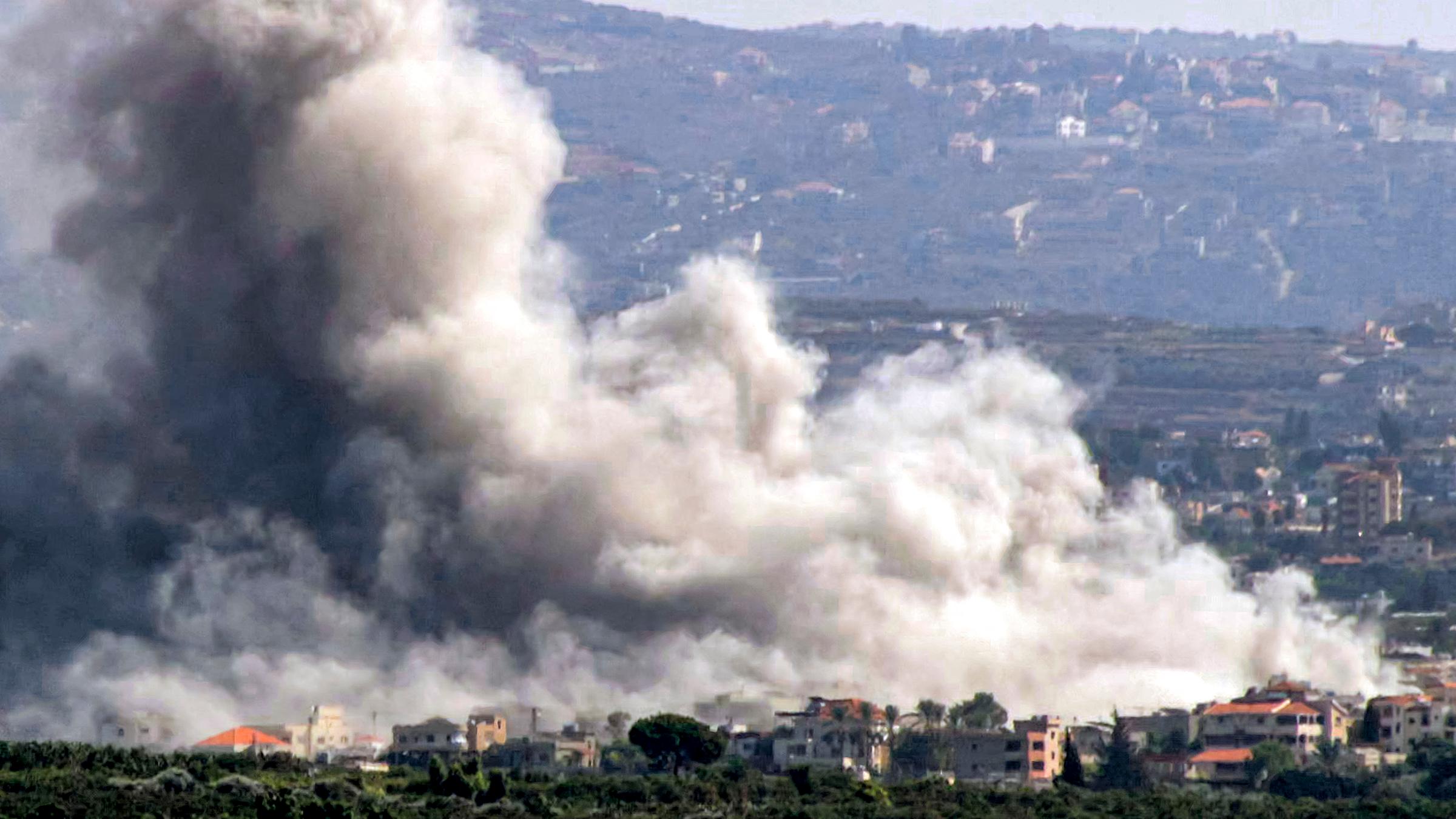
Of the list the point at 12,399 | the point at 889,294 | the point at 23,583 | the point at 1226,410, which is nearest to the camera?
the point at 23,583

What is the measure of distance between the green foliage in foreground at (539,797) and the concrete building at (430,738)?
15.8 ft

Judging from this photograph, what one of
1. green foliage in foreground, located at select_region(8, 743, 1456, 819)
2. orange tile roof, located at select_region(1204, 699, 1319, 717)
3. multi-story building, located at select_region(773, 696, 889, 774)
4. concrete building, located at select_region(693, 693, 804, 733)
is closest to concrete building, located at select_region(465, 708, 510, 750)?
concrete building, located at select_region(693, 693, 804, 733)

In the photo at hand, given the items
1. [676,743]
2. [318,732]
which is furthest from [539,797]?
[318,732]

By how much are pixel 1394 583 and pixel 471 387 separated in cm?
3952

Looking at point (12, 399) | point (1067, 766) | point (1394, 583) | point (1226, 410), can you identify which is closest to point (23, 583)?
point (12, 399)

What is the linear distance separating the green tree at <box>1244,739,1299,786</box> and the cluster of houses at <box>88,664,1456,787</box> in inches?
7.4

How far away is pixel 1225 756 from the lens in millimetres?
61375

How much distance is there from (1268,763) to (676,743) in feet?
29.5

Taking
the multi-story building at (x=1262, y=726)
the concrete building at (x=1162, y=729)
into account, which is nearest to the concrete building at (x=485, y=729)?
the concrete building at (x=1162, y=729)

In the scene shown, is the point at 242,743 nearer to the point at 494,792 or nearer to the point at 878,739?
the point at 494,792

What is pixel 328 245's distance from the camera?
6412 cm

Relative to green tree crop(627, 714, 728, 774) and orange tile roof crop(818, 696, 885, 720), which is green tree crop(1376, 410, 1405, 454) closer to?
orange tile roof crop(818, 696, 885, 720)

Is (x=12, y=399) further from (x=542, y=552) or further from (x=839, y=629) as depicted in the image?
(x=839, y=629)

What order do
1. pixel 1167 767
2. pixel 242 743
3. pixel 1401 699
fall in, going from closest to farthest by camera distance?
pixel 242 743 → pixel 1167 767 → pixel 1401 699
